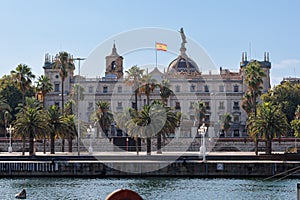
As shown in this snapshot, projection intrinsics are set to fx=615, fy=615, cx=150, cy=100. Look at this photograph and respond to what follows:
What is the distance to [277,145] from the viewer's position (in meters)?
87.5

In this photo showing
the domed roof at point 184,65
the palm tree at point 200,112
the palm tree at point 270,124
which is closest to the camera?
the palm tree at point 270,124

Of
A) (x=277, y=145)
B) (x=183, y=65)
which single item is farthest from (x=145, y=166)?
(x=183, y=65)

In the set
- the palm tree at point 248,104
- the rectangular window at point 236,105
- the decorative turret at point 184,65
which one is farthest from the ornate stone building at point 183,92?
the palm tree at point 248,104

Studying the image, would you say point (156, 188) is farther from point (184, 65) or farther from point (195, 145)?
point (184, 65)

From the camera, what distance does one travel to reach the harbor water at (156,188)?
42.2 m

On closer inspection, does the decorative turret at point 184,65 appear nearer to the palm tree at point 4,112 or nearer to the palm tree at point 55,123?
the palm tree at point 4,112

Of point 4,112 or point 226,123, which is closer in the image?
point 4,112

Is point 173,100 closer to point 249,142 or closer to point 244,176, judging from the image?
point 249,142

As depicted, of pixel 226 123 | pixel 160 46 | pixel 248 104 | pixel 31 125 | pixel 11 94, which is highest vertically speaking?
pixel 160 46

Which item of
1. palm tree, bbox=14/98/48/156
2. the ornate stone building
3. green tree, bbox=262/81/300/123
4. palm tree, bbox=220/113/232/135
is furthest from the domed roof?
palm tree, bbox=14/98/48/156

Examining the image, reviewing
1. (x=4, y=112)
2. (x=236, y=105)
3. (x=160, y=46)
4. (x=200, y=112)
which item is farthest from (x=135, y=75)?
(x=236, y=105)

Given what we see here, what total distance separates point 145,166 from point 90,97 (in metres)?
69.2

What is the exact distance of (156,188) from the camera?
46.7 m

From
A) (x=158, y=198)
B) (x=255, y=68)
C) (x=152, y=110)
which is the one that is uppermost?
(x=255, y=68)
